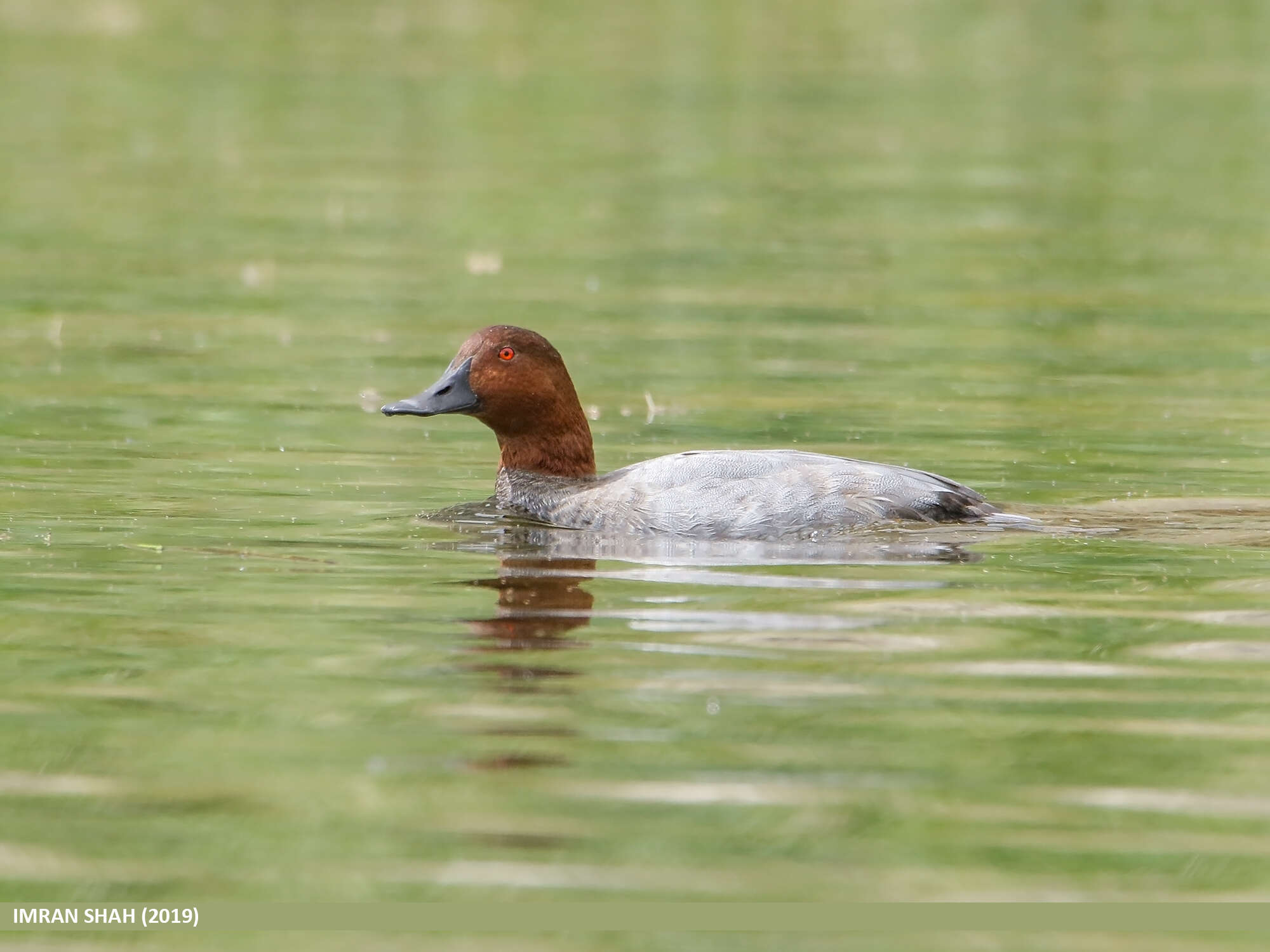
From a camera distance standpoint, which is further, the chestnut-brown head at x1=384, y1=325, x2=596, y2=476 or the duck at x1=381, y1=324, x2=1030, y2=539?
the chestnut-brown head at x1=384, y1=325, x2=596, y2=476

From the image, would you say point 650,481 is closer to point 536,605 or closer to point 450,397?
point 450,397

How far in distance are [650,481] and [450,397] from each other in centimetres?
116

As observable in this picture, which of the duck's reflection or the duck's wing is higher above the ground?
the duck's wing

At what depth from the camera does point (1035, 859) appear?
5090 mm

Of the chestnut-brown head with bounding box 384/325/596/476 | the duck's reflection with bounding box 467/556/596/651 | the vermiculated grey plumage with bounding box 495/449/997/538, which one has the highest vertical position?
the chestnut-brown head with bounding box 384/325/596/476

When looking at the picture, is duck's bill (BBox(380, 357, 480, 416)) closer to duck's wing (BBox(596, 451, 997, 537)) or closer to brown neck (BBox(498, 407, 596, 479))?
brown neck (BBox(498, 407, 596, 479))

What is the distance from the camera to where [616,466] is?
10391 millimetres

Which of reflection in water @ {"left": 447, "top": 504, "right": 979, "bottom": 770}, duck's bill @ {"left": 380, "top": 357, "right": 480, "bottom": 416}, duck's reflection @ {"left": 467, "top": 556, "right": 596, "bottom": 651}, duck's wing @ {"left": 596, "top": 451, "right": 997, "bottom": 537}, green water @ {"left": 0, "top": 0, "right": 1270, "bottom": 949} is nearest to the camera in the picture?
green water @ {"left": 0, "top": 0, "right": 1270, "bottom": 949}

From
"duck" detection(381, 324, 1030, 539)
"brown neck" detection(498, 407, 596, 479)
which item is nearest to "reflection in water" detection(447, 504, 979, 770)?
"duck" detection(381, 324, 1030, 539)

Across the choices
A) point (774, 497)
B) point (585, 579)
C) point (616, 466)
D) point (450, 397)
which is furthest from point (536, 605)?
point (616, 466)

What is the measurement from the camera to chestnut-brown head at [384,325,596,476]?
9688 millimetres

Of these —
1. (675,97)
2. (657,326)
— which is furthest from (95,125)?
(657,326)

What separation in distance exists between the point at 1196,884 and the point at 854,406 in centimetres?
656

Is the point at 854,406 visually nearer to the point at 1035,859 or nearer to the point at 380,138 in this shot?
the point at 1035,859
